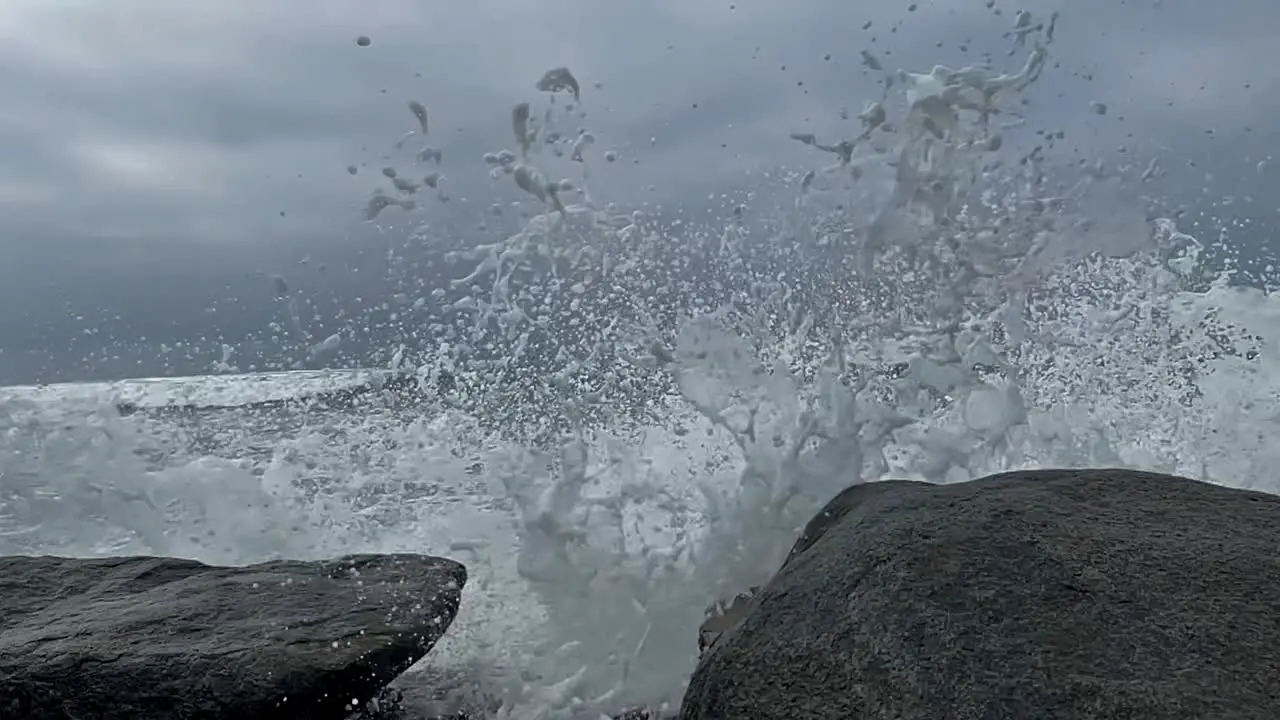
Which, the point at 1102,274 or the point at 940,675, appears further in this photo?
the point at 1102,274

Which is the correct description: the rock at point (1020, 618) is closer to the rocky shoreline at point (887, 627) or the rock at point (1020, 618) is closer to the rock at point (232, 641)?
the rocky shoreline at point (887, 627)

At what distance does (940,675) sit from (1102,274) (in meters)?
4.14

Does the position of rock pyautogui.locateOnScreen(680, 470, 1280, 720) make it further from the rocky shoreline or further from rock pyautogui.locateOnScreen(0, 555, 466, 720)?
rock pyautogui.locateOnScreen(0, 555, 466, 720)

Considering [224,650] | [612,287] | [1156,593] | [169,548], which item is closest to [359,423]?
[169,548]

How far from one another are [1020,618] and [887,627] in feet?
0.90

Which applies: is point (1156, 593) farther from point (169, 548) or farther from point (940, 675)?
point (169, 548)

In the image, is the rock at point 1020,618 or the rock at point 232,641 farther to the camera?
the rock at point 232,641

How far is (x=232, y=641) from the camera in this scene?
3.18 metres

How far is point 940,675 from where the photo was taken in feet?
7.16

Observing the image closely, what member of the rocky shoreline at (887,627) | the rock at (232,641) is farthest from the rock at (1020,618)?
the rock at (232,641)

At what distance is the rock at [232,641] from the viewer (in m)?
3.03

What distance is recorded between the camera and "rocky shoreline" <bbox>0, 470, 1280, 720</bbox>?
2.15m

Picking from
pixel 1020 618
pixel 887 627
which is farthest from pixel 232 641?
pixel 1020 618

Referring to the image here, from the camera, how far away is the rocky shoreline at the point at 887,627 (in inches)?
84.7
